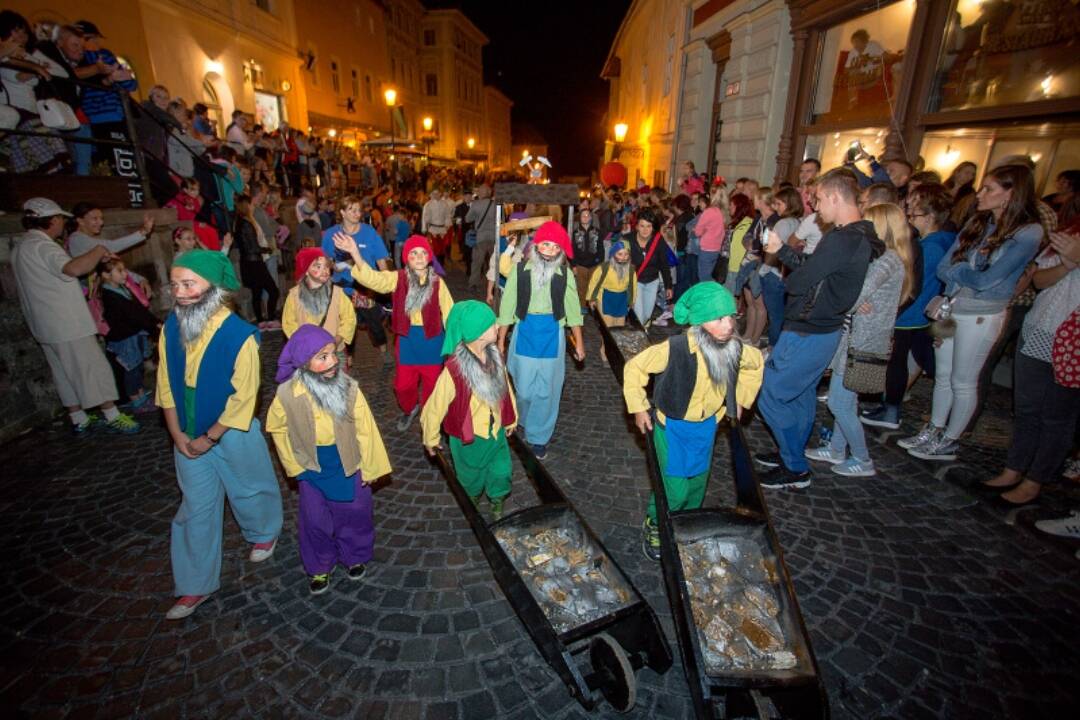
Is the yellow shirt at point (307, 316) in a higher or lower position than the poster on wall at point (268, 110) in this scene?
lower

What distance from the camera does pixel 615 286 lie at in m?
7.00

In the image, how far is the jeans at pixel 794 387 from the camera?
398 cm

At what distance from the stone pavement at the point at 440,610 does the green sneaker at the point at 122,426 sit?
24.8 inches

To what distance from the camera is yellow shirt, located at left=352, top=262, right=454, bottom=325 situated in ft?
15.8

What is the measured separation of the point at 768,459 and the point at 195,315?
483 cm

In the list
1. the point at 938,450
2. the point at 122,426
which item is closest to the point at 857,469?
the point at 938,450

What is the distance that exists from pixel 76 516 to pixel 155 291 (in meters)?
4.60

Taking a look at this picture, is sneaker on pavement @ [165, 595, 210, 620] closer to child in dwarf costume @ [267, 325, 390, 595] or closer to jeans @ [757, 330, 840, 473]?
child in dwarf costume @ [267, 325, 390, 595]

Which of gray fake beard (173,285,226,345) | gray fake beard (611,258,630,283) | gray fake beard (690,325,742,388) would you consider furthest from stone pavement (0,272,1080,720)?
gray fake beard (611,258,630,283)

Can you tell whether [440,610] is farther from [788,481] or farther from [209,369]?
[788,481]

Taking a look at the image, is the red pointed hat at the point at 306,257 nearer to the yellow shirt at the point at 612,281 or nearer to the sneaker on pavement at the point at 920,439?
the yellow shirt at the point at 612,281

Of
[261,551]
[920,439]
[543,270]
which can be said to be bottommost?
[261,551]

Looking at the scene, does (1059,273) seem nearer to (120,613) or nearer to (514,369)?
(514,369)

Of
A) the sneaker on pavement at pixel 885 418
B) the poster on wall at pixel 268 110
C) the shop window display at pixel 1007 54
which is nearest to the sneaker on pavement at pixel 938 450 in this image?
the sneaker on pavement at pixel 885 418
